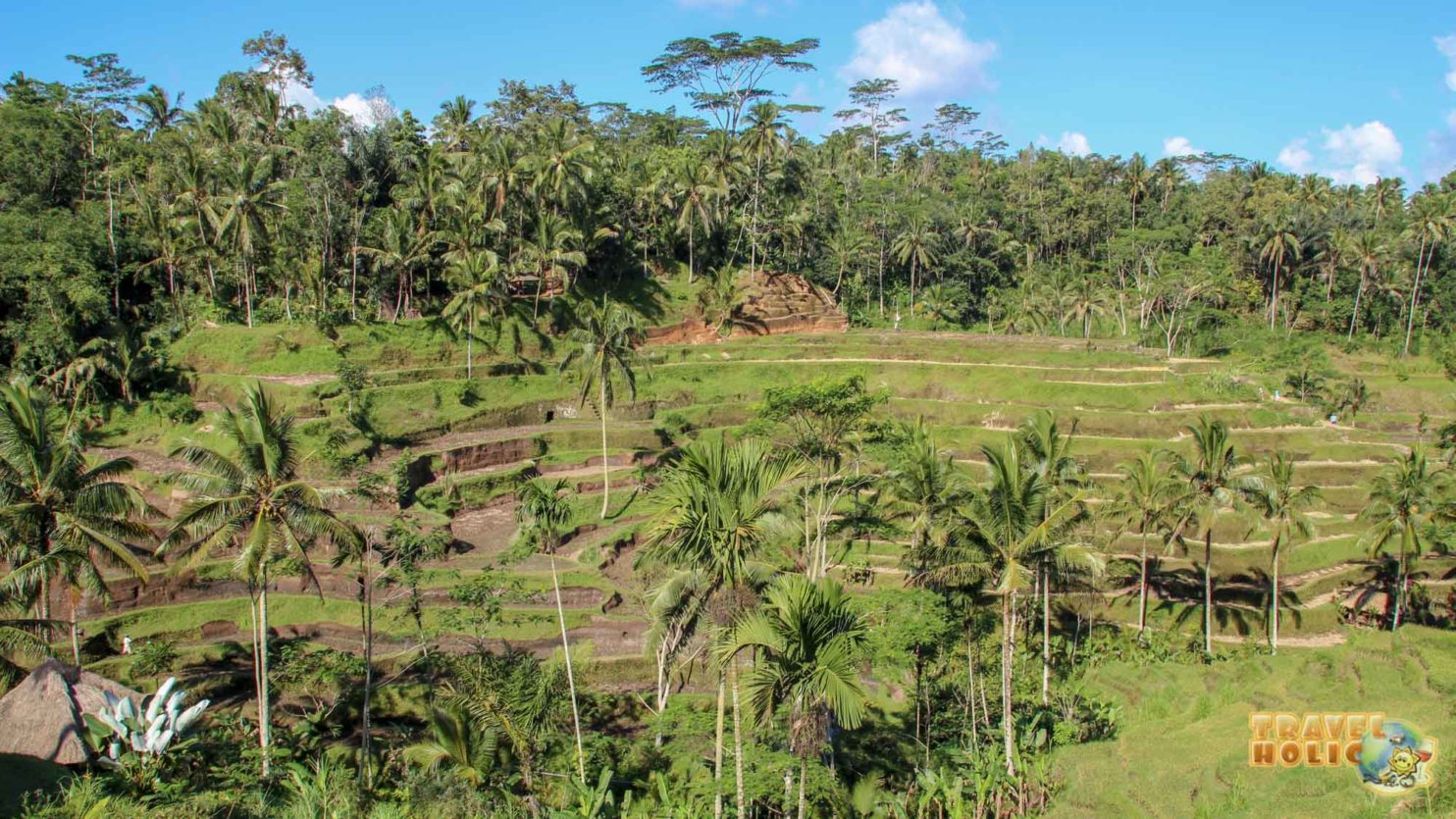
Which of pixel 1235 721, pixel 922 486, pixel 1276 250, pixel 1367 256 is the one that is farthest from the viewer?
pixel 1276 250

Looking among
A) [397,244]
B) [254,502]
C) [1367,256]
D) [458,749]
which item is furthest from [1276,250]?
[254,502]

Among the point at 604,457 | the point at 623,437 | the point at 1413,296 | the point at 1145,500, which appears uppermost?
the point at 1413,296

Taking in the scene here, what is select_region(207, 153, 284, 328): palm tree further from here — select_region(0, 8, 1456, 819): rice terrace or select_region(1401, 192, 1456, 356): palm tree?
select_region(1401, 192, 1456, 356): palm tree

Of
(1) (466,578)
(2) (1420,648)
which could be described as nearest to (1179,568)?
(2) (1420,648)

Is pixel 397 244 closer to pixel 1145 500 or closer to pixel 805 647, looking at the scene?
pixel 1145 500

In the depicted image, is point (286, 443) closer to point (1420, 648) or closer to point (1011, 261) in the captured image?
point (1420, 648)

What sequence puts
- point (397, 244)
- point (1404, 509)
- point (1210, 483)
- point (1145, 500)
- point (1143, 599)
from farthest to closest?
point (397, 244)
point (1143, 599)
point (1145, 500)
point (1404, 509)
point (1210, 483)
